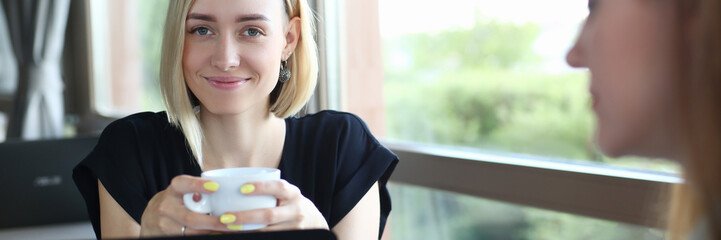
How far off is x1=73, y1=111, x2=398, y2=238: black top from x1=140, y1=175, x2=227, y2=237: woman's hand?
0.26 m

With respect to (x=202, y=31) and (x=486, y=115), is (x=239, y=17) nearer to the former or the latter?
(x=202, y=31)

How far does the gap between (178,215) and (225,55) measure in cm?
39

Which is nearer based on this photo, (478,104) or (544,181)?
(544,181)

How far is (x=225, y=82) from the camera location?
1.31 meters

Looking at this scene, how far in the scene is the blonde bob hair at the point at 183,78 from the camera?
4.25 ft

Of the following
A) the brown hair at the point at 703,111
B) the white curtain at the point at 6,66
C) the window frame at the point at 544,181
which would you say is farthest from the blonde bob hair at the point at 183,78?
the white curtain at the point at 6,66

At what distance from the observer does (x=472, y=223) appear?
6.77 ft

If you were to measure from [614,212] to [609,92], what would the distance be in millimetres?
850

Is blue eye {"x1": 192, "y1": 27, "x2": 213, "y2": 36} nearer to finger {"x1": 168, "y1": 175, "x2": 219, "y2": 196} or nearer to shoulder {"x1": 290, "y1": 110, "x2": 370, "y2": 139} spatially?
shoulder {"x1": 290, "y1": 110, "x2": 370, "y2": 139}

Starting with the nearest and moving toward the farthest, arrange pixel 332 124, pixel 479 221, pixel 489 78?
pixel 332 124
pixel 489 78
pixel 479 221

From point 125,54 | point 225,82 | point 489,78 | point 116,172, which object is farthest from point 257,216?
point 125,54

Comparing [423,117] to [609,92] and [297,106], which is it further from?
[609,92]

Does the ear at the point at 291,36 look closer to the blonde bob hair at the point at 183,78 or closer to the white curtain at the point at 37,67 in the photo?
the blonde bob hair at the point at 183,78

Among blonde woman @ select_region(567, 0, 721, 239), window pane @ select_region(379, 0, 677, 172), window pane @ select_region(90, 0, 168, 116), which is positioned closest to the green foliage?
window pane @ select_region(379, 0, 677, 172)
